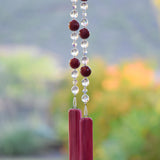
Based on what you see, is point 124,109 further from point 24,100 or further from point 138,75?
point 24,100

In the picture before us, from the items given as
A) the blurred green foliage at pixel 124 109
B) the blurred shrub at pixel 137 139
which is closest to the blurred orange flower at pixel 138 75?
the blurred green foliage at pixel 124 109

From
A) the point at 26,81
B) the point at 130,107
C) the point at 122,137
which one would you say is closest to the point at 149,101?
the point at 130,107

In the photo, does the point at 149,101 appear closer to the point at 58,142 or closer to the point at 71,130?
the point at 58,142

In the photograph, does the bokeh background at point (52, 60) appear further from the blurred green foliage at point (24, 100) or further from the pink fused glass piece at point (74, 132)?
the pink fused glass piece at point (74, 132)

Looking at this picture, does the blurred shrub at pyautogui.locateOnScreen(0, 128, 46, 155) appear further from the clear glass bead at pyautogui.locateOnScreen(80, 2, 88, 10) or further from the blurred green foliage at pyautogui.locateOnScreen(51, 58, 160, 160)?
the clear glass bead at pyautogui.locateOnScreen(80, 2, 88, 10)

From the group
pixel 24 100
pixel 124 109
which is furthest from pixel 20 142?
pixel 124 109

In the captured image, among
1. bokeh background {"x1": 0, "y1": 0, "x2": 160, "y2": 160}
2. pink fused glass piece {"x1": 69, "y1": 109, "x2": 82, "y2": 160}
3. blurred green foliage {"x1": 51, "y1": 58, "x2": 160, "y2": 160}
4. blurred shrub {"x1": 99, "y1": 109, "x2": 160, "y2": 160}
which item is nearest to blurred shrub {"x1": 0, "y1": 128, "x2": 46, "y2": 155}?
bokeh background {"x1": 0, "y1": 0, "x2": 160, "y2": 160}
